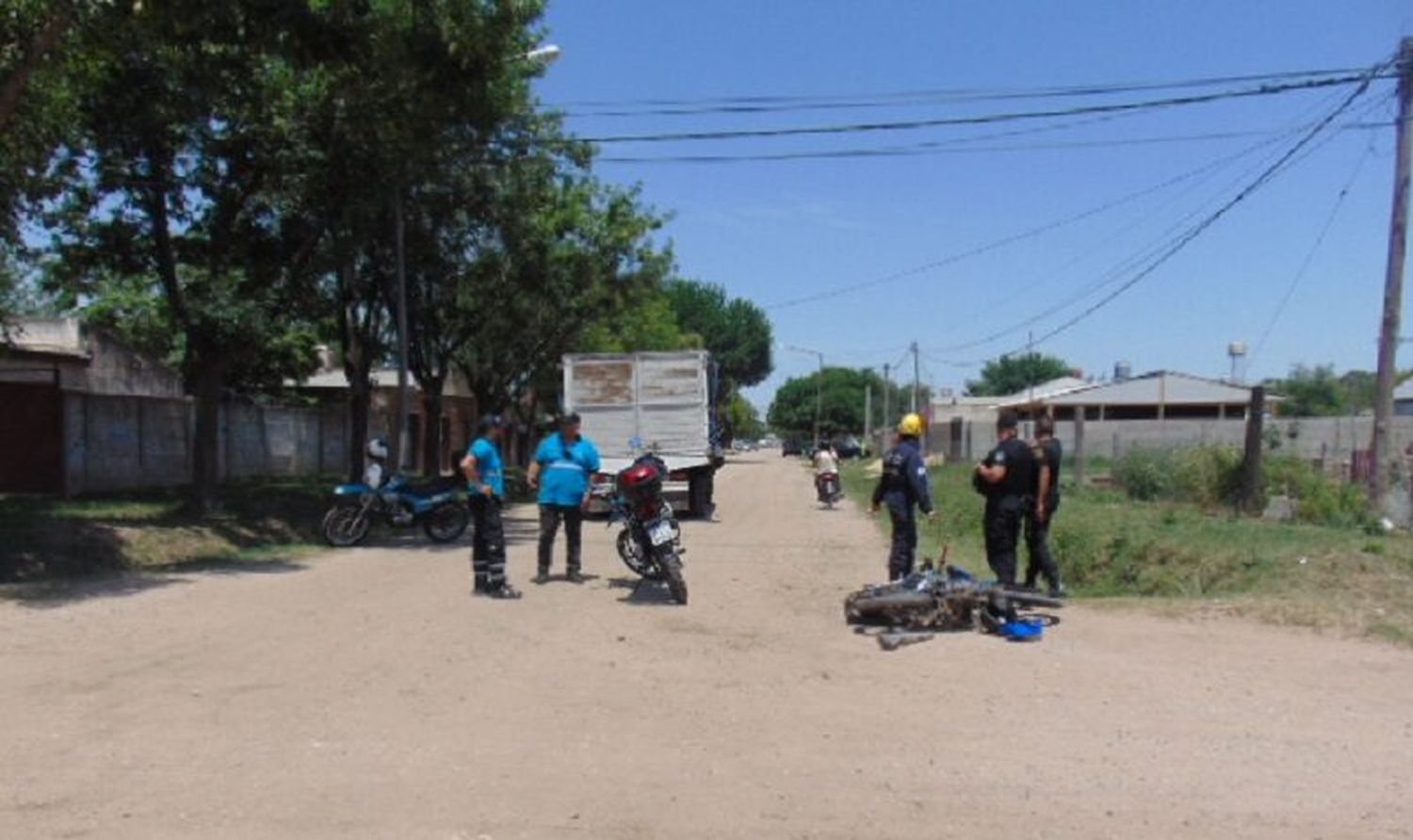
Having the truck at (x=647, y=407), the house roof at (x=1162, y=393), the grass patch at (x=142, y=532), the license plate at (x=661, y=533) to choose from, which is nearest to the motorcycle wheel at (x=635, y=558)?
the license plate at (x=661, y=533)

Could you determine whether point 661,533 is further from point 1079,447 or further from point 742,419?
point 742,419

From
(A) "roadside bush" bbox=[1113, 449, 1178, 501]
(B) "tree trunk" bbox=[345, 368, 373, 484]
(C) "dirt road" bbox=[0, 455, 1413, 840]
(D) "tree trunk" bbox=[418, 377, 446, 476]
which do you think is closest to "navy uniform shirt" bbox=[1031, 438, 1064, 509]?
(C) "dirt road" bbox=[0, 455, 1413, 840]

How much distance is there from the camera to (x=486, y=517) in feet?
38.0

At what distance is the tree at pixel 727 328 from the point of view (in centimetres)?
7981

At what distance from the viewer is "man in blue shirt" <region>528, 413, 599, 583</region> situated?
12180 mm

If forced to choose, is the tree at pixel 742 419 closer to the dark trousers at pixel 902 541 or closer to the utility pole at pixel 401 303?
the utility pole at pixel 401 303

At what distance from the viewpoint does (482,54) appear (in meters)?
14.3

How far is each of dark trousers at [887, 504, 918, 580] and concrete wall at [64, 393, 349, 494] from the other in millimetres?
16833

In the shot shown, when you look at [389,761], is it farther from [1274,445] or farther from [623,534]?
[1274,445]

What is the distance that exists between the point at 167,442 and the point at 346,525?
10372 millimetres

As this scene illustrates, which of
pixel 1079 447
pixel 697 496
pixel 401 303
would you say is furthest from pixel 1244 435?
pixel 401 303

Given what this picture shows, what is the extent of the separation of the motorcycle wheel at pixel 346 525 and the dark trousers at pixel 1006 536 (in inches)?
386

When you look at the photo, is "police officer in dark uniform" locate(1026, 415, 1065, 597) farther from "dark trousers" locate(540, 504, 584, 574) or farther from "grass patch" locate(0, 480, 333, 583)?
"grass patch" locate(0, 480, 333, 583)

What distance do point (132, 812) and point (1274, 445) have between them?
23.7 m
